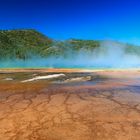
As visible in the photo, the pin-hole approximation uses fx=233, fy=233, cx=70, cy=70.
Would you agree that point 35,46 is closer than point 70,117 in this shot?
No

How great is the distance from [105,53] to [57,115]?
81024mm

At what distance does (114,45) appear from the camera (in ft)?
308

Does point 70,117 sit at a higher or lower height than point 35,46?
lower

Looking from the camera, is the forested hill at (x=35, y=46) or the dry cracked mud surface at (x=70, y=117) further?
the forested hill at (x=35, y=46)

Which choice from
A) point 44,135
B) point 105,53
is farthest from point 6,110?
point 105,53

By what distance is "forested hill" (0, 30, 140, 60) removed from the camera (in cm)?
8912

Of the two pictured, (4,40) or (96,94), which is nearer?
(96,94)

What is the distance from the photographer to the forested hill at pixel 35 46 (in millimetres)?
89125

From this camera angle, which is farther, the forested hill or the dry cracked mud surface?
the forested hill

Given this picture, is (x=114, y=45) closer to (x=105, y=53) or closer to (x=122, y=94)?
(x=105, y=53)

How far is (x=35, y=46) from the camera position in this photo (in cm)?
9806

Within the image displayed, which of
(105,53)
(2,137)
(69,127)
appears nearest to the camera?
(2,137)

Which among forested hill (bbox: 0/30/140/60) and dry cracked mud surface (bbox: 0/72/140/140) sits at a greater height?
forested hill (bbox: 0/30/140/60)

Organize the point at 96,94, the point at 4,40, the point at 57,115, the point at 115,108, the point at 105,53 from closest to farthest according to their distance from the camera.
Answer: the point at 57,115 → the point at 115,108 → the point at 96,94 → the point at 105,53 → the point at 4,40
